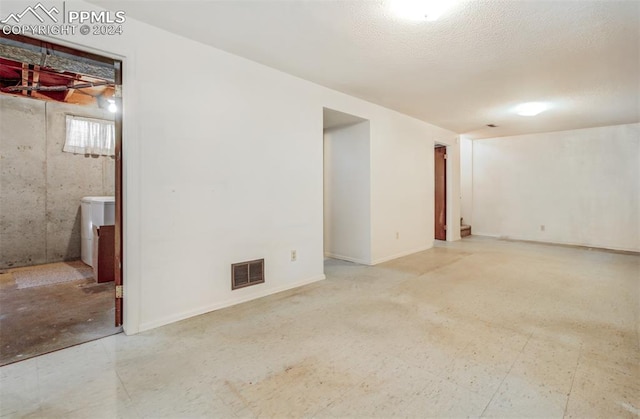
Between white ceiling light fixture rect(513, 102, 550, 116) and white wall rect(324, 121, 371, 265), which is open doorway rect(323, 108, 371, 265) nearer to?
white wall rect(324, 121, 371, 265)

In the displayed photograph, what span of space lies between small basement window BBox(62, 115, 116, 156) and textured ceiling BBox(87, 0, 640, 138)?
3.38 m

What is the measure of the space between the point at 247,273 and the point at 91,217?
2.59 metres

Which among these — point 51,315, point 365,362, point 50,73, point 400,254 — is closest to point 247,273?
point 365,362

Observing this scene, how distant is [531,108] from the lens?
4387 mm

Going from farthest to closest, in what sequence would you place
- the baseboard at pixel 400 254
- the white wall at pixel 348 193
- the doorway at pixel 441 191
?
the doorway at pixel 441 191 → the baseboard at pixel 400 254 → the white wall at pixel 348 193

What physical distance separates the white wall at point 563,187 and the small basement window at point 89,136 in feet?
25.1

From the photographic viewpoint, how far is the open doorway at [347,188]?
436 cm

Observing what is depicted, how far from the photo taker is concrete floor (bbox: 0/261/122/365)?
2080 millimetres

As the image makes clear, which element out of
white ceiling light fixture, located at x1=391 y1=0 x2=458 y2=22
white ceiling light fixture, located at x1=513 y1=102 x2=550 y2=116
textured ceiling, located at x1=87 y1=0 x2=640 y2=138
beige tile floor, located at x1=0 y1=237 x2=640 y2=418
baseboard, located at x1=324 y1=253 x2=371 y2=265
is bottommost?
beige tile floor, located at x1=0 y1=237 x2=640 y2=418

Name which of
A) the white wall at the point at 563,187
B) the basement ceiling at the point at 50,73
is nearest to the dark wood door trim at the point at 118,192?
the basement ceiling at the point at 50,73

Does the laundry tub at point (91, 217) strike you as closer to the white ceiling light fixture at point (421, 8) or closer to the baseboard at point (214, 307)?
the baseboard at point (214, 307)

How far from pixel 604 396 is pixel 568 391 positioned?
159mm

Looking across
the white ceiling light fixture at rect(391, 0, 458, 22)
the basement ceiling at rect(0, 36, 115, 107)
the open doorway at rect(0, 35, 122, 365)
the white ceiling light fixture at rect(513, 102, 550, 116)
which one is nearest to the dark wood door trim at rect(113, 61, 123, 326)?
the open doorway at rect(0, 35, 122, 365)

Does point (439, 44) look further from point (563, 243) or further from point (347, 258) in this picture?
point (563, 243)
